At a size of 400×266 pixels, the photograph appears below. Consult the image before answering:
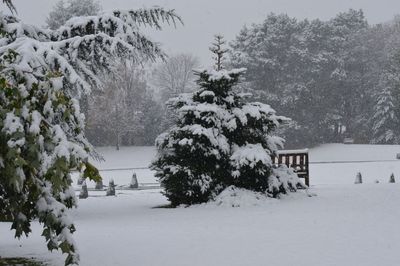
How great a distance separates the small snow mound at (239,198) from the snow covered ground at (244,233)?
1.7 inches

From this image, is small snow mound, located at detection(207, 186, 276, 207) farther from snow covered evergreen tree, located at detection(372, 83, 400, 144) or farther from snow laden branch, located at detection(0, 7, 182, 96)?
snow covered evergreen tree, located at detection(372, 83, 400, 144)

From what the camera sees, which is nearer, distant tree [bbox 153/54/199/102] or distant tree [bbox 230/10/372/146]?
distant tree [bbox 230/10/372/146]

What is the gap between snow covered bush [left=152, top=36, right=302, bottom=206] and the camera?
1393cm

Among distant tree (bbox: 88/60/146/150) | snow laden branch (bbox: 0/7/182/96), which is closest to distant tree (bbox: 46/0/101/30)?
distant tree (bbox: 88/60/146/150)

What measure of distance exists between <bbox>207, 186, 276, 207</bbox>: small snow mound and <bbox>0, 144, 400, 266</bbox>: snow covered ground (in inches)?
1.7

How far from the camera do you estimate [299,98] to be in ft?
192

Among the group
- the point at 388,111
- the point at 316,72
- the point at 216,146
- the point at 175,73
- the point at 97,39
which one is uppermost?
the point at 175,73

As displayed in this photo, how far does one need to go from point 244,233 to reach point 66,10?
49.2 metres

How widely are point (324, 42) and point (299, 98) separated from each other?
389 inches

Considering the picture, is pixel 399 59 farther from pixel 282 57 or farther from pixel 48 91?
pixel 48 91

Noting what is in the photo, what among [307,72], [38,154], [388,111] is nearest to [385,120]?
[388,111]

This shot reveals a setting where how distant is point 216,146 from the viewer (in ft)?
46.2

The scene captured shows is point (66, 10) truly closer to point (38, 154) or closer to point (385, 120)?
point (385, 120)

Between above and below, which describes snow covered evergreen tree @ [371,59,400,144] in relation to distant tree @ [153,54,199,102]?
below
